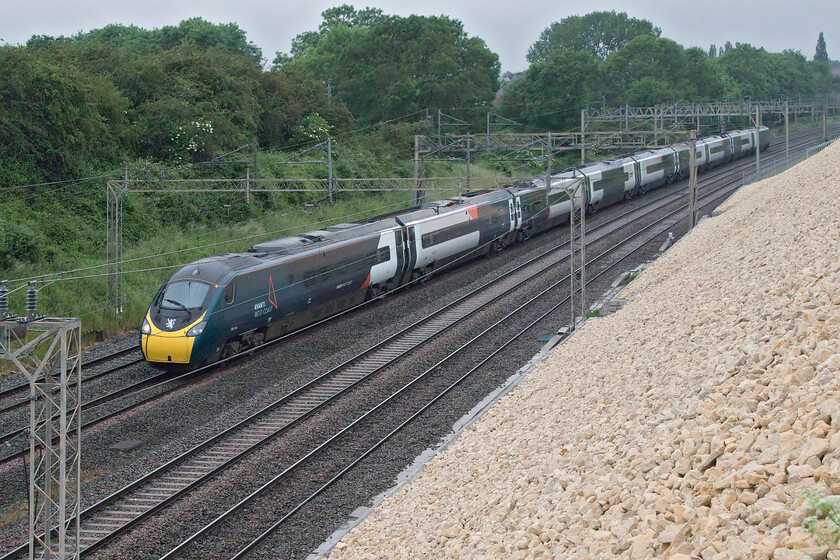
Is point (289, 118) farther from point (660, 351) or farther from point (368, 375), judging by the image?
point (660, 351)

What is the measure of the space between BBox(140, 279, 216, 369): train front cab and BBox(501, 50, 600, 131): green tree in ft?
184

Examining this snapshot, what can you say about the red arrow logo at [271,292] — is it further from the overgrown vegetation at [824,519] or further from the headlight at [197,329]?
the overgrown vegetation at [824,519]

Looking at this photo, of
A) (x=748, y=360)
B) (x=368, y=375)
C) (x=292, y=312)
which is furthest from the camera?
(x=292, y=312)

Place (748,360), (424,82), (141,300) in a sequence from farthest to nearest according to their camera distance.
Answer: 1. (424,82)
2. (141,300)
3. (748,360)

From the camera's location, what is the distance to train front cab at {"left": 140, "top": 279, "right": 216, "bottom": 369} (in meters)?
22.0

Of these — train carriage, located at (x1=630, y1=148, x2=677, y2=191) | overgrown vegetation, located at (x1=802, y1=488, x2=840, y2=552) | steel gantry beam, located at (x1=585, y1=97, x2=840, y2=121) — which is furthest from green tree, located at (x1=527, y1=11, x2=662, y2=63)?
overgrown vegetation, located at (x1=802, y1=488, x2=840, y2=552)

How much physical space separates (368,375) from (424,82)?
162ft

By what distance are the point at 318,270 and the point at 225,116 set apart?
26956 millimetres

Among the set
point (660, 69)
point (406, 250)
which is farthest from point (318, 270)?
point (660, 69)

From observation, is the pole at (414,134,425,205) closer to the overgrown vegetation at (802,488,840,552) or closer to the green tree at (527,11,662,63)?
the overgrown vegetation at (802,488,840,552)

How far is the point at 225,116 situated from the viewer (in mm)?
50031

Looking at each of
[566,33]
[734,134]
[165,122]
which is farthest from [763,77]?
[165,122]

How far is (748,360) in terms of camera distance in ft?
37.6

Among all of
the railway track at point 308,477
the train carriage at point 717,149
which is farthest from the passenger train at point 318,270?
the train carriage at point 717,149
